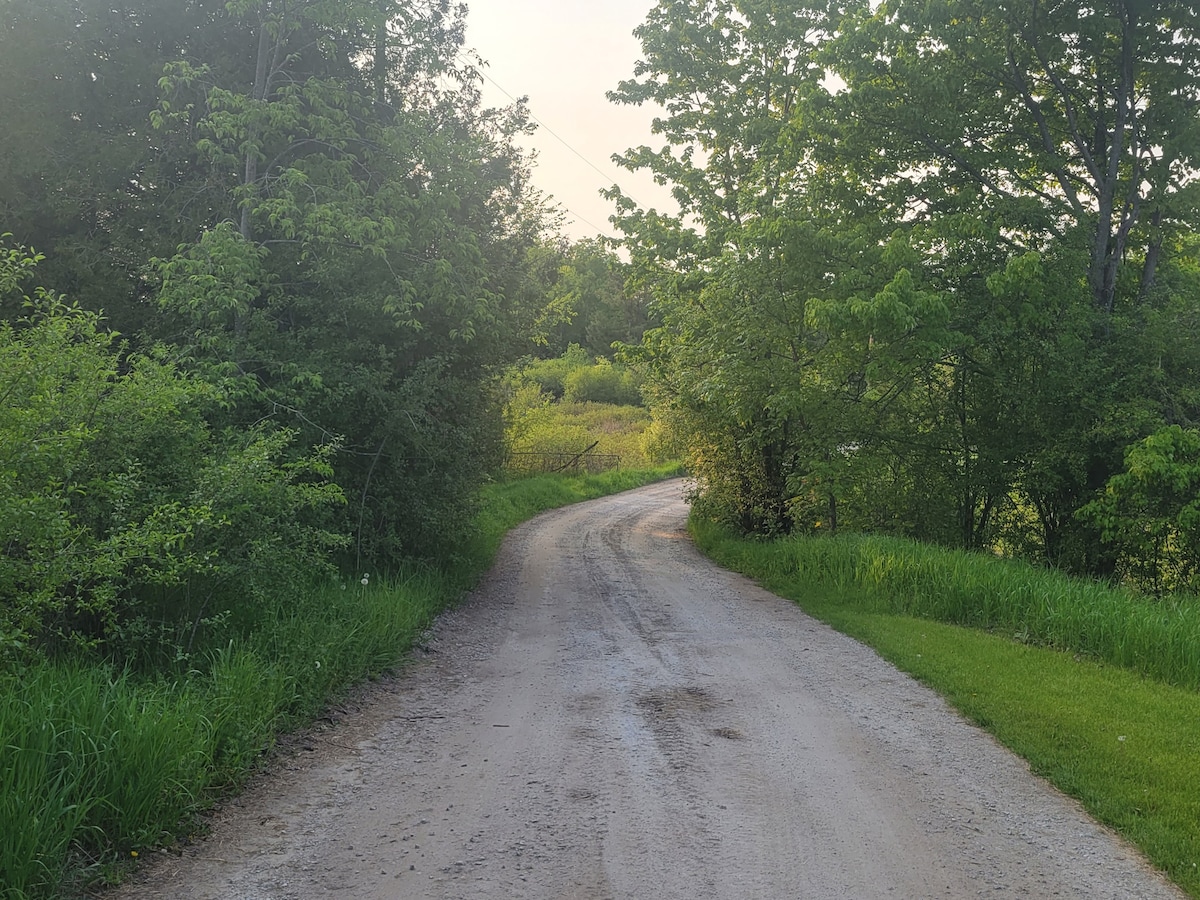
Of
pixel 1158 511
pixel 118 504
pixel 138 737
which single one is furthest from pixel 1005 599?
pixel 118 504

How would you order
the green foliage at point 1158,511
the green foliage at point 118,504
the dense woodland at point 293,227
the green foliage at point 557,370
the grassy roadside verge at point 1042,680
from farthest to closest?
the green foliage at point 557,370
the green foliage at point 1158,511
the dense woodland at point 293,227
the green foliage at point 118,504
the grassy roadside verge at point 1042,680

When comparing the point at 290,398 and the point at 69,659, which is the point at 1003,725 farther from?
the point at 290,398

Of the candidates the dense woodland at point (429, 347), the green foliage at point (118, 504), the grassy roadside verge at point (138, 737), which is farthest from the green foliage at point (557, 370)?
the grassy roadside verge at point (138, 737)

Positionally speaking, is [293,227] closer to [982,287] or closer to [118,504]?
[118,504]

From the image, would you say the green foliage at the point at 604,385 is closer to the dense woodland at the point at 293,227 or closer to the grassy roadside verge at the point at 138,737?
the dense woodland at the point at 293,227

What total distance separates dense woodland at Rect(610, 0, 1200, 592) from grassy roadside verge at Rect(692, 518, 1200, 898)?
306 cm

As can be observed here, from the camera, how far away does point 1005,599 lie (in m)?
9.70

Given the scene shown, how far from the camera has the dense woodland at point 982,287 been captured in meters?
13.0

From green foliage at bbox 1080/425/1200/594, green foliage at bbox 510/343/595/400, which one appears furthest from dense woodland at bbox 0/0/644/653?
green foliage at bbox 510/343/595/400

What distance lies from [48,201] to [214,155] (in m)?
2.84

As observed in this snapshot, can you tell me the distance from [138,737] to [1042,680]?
23.6ft

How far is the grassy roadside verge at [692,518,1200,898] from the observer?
4863 mm

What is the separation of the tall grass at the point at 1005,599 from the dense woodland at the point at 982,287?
1896 millimetres

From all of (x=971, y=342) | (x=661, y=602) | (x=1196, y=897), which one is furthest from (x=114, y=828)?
(x=971, y=342)
